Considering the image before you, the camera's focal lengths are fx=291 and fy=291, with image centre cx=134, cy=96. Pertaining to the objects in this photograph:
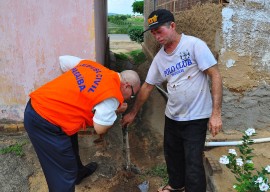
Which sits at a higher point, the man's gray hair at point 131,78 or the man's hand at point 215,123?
the man's gray hair at point 131,78

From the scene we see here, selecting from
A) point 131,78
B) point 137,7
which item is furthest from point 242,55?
point 137,7

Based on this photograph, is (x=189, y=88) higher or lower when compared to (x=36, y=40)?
lower

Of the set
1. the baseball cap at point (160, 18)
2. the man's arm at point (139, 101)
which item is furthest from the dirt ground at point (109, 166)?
the baseball cap at point (160, 18)

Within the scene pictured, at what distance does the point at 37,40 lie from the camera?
3.66 m

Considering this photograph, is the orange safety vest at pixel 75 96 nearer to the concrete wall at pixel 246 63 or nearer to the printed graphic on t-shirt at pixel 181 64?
the printed graphic on t-shirt at pixel 181 64

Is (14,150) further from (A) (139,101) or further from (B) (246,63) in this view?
(B) (246,63)

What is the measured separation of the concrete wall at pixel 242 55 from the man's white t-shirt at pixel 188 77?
0.92m

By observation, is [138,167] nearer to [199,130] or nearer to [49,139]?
[199,130]

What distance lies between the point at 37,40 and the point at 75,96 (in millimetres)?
1787

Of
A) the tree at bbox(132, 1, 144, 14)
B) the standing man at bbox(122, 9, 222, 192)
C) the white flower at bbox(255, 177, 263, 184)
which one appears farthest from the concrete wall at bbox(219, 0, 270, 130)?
the tree at bbox(132, 1, 144, 14)

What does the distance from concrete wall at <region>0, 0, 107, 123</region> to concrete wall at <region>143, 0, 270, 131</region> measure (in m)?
1.51

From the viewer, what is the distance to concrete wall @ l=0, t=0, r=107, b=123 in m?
3.55

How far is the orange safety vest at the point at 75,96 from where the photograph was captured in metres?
2.18

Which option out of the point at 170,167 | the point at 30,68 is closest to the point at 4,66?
the point at 30,68
